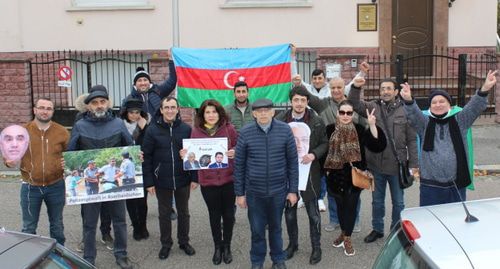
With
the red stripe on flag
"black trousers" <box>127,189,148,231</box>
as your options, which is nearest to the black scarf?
"black trousers" <box>127,189,148,231</box>

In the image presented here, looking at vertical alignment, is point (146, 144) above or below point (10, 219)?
above

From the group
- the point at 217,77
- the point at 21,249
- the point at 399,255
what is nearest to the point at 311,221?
the point at 399,255

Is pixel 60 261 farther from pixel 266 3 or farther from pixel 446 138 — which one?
pixel 266 3

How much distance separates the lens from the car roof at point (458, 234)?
2.33 m

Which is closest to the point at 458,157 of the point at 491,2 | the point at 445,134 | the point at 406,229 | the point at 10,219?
the point at 445,134

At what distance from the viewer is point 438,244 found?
2.52 m

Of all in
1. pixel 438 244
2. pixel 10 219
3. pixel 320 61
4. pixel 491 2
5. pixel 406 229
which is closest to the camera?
pixel 438 244

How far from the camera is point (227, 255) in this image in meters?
6.07

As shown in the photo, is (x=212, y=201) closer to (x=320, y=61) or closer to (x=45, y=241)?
(x=45, y=241)

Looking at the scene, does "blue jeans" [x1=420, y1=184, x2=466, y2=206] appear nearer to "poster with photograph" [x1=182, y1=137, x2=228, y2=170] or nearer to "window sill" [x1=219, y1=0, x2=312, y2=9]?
"poster with photograph" [x1=182, y1=137, x2=228, y2=170]

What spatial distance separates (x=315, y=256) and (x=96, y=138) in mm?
2416

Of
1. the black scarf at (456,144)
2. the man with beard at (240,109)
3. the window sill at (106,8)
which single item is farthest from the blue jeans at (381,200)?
the window sill at (106,8)

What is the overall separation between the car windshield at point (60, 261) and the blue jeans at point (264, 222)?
260 cm

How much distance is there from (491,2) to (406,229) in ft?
43.9
